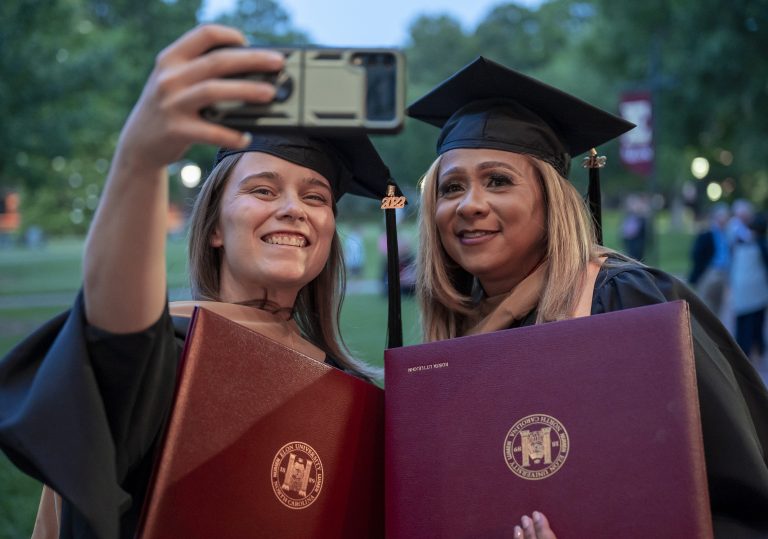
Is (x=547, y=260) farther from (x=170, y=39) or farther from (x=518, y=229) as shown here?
(x=170, y=39)

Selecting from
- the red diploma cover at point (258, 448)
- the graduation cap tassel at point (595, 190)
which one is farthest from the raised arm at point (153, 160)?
the graduation cap tassel at point (595, 190)

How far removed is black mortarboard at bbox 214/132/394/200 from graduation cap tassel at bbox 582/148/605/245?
2.35 feet

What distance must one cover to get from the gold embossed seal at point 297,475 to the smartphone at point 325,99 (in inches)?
34.3

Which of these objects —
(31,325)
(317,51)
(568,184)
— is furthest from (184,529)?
(31,325)

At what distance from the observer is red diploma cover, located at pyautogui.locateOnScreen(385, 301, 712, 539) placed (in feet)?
5.90

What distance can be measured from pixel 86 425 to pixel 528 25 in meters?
78.0

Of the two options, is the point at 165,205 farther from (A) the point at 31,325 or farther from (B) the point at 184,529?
(A) the point at 31,325

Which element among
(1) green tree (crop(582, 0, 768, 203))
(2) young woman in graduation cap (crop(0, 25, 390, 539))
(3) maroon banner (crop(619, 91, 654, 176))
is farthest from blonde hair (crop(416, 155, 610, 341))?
(1) green tree (crop(582, 0, 768, 203))

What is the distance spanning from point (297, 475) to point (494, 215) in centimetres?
111

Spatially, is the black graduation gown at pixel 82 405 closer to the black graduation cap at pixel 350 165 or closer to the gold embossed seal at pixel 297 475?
the gold embossed seal at pixel 297 475

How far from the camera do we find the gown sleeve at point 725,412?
6.46ft

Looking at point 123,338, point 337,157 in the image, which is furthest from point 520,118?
point 123,338

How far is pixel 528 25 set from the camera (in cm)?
7512

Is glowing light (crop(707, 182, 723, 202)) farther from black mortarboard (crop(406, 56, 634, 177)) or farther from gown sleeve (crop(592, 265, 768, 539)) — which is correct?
gown sleeve (crop(592, 265, 768, 539))
